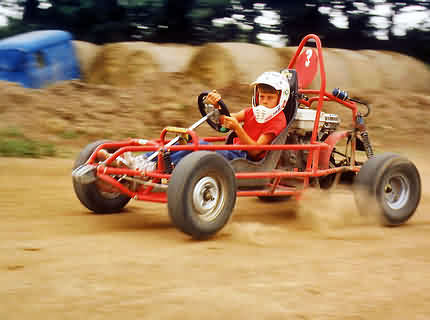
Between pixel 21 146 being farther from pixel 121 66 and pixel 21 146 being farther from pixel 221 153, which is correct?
pixel 121 66

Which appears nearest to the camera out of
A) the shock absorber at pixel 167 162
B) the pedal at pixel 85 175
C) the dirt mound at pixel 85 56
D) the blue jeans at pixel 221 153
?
the pedal at pixel 85 175

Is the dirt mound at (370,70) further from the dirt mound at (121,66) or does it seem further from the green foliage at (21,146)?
the green foliage at (21,146)

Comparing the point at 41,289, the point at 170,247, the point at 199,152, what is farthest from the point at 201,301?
the point at 199,152

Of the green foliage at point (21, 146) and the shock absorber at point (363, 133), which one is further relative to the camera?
the green foliage at point (21, 146)

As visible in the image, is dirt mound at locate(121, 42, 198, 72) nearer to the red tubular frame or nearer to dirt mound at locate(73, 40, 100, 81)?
dirt mound at locate(73, 40, 100, 81)

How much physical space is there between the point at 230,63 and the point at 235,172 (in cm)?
777

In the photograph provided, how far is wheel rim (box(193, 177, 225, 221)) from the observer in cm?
449

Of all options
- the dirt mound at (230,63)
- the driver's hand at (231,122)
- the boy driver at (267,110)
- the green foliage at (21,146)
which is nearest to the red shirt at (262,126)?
the boy driver at (267,110)

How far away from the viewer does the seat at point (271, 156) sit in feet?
16.8

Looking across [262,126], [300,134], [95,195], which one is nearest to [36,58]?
[95,195]

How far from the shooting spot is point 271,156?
5273 mm

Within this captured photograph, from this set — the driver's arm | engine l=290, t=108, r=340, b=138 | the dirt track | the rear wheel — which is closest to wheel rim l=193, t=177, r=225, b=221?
the dirt track

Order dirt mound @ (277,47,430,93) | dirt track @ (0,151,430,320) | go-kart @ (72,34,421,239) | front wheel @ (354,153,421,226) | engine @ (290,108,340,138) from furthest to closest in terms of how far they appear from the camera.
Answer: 1. dirt mound @ (277,47,430,93)
2. engine @ (290,108,340,138)
3. front wheel @ (354,153,421,226)
4. go-kart @ (72,34,421,239)
5. dirt track @ (0,151,430,320)

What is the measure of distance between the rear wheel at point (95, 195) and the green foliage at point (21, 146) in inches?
145
